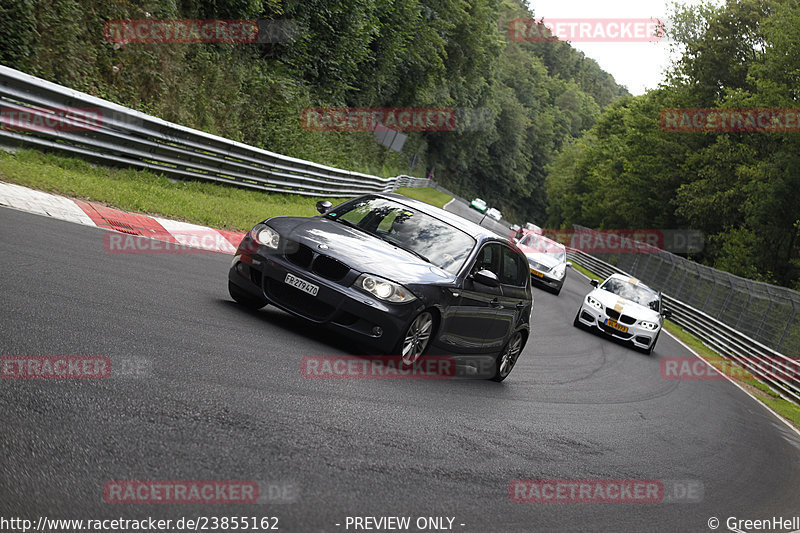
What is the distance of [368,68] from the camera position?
40.9 m

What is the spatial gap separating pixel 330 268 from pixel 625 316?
12.7 metres

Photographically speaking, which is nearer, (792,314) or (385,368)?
(385,368)

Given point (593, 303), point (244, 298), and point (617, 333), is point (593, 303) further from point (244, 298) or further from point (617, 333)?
point (244, 298)

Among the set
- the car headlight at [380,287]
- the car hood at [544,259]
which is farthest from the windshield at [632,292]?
the car headlight at [380,287]

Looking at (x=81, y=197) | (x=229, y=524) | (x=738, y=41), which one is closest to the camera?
(x=229, y=524)

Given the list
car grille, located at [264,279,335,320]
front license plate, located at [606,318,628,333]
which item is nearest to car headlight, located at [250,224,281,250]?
car grille, located at [264,279,335,320]

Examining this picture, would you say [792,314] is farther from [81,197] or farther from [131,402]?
[131,402]

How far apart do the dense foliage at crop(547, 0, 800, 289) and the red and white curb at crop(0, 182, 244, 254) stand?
30.6 m

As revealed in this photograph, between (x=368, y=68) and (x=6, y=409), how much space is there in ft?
126

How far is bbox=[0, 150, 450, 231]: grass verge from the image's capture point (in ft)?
39.1

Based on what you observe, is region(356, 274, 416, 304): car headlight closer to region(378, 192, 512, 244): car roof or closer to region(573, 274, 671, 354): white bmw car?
region(378, 192, 512, 244): car roof

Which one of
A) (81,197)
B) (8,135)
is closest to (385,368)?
(81,197)

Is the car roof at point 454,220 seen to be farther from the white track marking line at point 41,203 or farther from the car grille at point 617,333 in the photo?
the car grille at point 617,333

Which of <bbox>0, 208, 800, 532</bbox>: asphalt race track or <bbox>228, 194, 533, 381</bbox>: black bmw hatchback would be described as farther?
<bbox>228, 194, 533, 381</bbox>: black bmw hatchback
